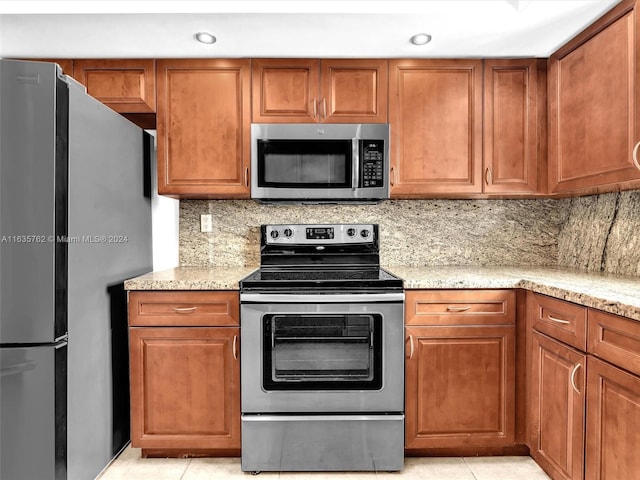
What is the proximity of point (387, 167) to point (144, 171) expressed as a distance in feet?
4.41

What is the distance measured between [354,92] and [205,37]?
80 centimetres

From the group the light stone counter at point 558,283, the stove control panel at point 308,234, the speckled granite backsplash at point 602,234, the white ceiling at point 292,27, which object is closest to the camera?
the light stone counter at point 558,283

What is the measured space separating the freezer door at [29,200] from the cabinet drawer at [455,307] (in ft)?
4.90

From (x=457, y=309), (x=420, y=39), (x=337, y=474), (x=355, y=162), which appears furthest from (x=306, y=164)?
(x=337, y=474)

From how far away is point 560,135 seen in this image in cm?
210

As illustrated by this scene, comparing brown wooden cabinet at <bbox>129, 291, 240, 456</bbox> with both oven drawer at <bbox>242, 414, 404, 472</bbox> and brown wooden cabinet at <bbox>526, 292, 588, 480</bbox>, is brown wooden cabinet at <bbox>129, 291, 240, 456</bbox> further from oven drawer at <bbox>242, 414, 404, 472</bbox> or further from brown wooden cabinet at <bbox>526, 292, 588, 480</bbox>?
brown wooden cabinet at <bbox>526, 292, 588, 480</bbox>

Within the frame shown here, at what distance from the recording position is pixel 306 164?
2.21 meters

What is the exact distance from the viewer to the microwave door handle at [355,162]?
7.12ft

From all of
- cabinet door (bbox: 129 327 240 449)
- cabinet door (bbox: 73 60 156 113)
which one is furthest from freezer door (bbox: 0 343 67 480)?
cabinet door (bbox: 73 60 156 113)

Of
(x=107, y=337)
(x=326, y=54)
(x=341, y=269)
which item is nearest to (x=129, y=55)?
(x=326, y=54)

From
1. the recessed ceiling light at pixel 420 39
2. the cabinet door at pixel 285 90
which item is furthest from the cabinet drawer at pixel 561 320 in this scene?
the cabinet door at pixel 285 90

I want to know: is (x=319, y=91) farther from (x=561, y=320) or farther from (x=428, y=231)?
(x=561, y=320)

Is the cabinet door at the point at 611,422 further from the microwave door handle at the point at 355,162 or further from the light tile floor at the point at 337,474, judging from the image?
the microwave door handle at the point at 355,162

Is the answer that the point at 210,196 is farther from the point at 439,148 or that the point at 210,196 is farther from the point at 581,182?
the point at 581,182
